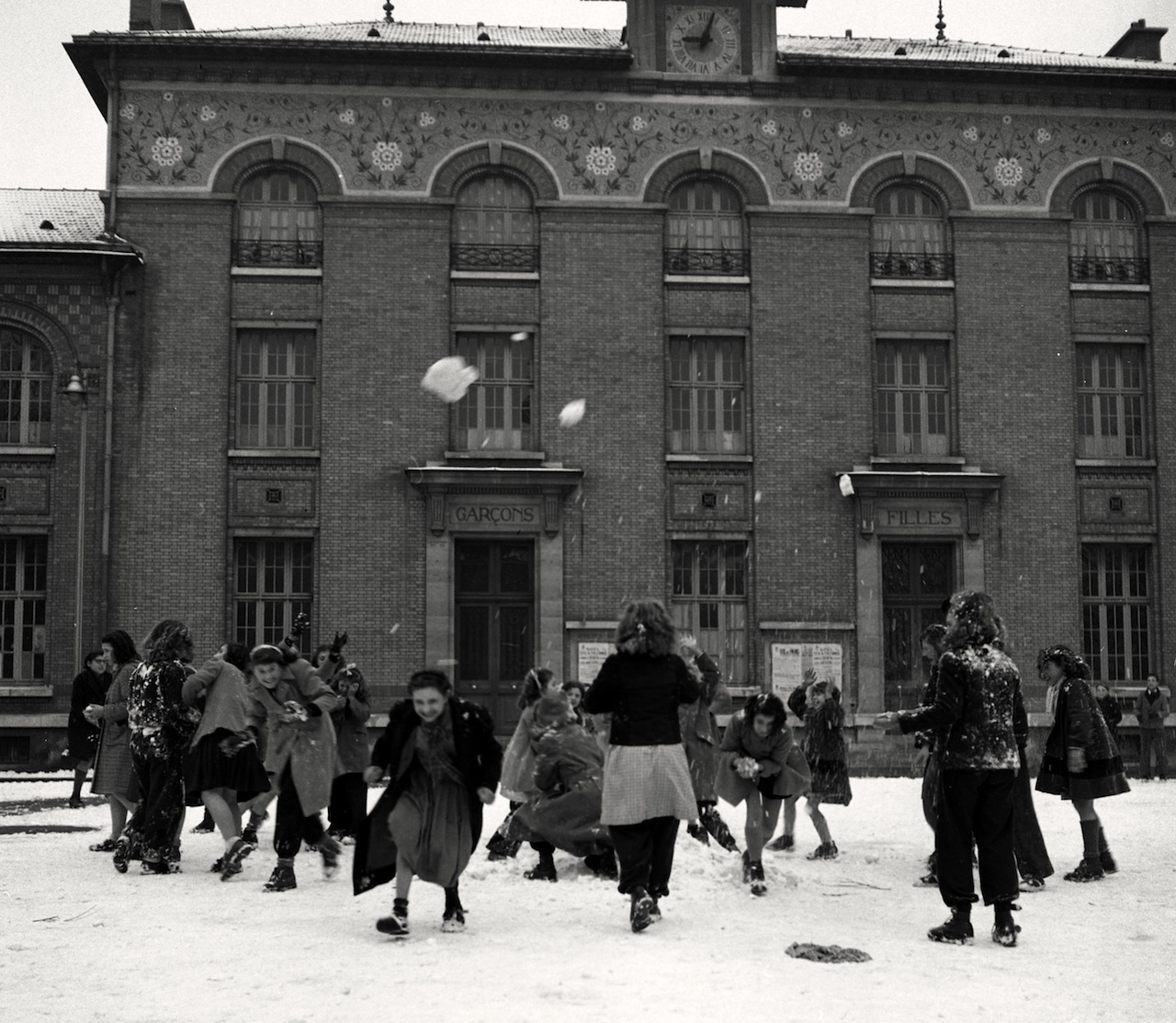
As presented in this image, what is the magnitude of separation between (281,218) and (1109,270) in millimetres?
13865

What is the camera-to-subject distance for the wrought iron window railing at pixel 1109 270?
83.5ft

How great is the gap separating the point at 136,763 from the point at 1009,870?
6644mm

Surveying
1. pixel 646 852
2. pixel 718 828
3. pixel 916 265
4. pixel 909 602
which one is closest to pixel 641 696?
pixel 646 852

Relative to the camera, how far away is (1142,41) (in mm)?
28797

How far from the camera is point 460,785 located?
8.70 m

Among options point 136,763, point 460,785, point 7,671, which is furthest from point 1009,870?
point 7,671

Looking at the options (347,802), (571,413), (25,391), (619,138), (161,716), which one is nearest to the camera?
(161,716)

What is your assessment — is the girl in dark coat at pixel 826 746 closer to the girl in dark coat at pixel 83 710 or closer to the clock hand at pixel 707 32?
the girl in dark coat at pixel 83 710

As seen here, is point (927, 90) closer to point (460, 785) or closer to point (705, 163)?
point (705, 163)

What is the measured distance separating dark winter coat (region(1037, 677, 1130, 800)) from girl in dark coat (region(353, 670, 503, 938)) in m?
4.96

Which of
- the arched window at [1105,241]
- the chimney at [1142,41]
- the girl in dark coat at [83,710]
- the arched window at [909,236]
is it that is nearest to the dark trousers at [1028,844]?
the girl in dark coat at [83,710]

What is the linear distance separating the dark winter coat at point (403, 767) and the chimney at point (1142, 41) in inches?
971

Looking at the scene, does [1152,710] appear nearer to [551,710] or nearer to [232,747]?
[551,710]

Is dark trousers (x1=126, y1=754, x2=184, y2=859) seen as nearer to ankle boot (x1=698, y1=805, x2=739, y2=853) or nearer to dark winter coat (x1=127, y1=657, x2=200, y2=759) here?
dark winter coat (x1=127, y1=657, x2=200, y2=759)
